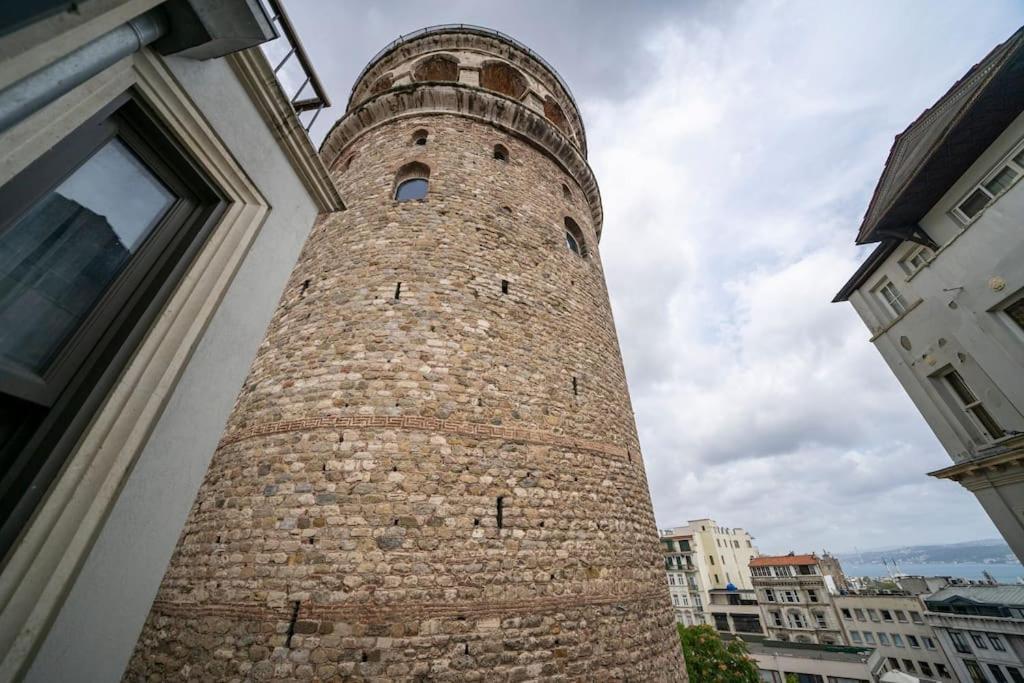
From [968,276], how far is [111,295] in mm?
11838

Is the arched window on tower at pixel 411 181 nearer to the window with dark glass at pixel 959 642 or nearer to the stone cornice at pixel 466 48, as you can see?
the stone cornice at pixel 466 48

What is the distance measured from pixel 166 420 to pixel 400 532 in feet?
10.4

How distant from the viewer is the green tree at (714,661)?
1168cm

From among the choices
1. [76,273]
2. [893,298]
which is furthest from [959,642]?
[76,273]

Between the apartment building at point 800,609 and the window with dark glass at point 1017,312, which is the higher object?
the window with dark glass at point 1017,312

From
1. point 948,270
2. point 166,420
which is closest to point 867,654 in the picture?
point 948,270

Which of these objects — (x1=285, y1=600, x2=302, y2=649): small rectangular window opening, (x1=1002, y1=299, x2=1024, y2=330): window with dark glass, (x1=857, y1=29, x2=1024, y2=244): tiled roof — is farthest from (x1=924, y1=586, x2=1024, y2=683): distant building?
(x1=285, y1=600, x2=302, y2=649): small rectangular window opening

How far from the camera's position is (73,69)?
54.7 inches

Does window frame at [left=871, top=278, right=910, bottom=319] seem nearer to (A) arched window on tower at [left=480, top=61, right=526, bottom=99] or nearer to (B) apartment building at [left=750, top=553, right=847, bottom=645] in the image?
(A) arched window on tower at [left=480, top=61, right=526, bottom=99]

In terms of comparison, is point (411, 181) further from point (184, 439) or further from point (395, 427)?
point (184, 439)

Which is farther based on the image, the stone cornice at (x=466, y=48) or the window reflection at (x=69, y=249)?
the stone cornice at (x=466, y=48)

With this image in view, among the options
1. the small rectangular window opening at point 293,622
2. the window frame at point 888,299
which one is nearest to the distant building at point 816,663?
the window frame at point 888,299

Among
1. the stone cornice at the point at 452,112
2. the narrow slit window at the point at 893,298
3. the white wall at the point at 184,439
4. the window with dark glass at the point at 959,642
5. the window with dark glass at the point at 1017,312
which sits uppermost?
the stone cornice at the point at 452,112

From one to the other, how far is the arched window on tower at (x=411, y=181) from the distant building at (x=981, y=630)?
33784mm
